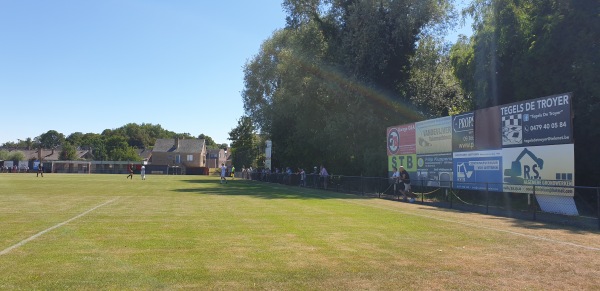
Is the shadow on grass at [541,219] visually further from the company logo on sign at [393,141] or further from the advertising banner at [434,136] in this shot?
the company logo on sign at [393,141]

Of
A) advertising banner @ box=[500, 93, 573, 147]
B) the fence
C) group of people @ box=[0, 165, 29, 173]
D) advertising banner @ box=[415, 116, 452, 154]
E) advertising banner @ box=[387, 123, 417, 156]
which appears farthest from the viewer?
group of people @ box=[0, 165, 29, 173]

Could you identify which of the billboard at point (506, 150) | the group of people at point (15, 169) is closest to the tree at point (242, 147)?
the group of people at point (15, 169)

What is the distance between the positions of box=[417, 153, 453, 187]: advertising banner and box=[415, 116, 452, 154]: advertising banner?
304 millimetres

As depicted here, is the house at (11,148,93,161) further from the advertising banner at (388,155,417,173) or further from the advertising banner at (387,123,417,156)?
the advertising banner at (388,155,417,173)

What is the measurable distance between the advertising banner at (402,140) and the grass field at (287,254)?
12.0 metres

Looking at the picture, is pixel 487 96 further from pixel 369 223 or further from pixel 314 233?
pixel 314 233

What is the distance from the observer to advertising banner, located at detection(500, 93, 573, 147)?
16.2 m

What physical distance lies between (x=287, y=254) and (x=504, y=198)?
532 inches

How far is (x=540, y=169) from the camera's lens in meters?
16.8

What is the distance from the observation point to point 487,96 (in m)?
24.6

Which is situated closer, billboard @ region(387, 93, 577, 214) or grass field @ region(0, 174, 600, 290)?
grass field @ region(0, 174, 600, 290)

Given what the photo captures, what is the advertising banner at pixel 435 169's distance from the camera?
22.1m

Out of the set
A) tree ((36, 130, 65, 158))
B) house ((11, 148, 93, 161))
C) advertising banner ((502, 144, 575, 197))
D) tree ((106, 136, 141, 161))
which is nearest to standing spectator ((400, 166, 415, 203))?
advertising banner ((502, 144, 575, 197))

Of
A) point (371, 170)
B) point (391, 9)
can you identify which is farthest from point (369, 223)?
point (391, 9)
